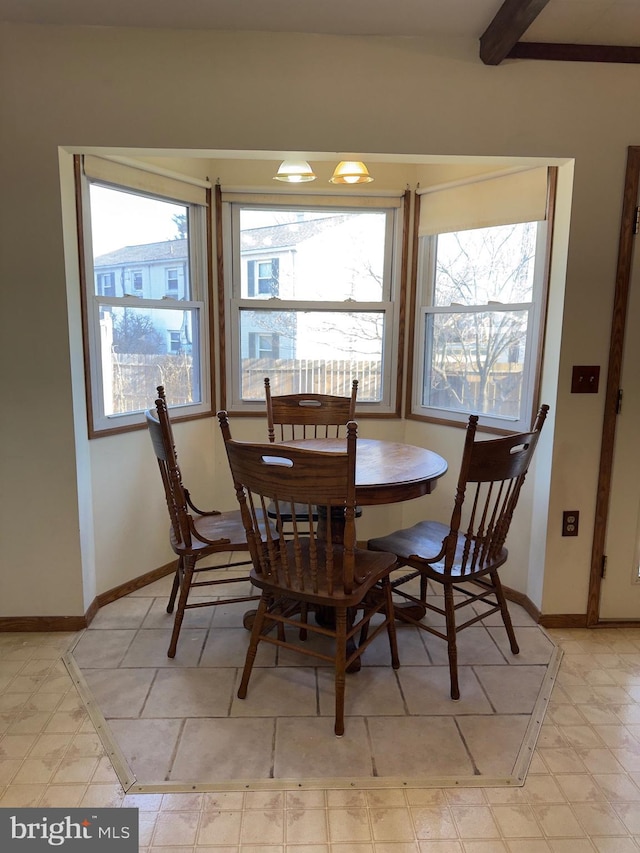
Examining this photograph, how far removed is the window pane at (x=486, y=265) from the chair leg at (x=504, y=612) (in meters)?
1.32

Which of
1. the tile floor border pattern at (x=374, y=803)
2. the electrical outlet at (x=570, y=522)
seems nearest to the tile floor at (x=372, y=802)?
the tile floor border pattern at (x=374, y=803)

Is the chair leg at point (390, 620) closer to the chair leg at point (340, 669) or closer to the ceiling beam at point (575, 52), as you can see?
the chair leg at point (340, 669)

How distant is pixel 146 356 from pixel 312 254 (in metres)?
1.08

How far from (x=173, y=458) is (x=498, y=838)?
5.10ft

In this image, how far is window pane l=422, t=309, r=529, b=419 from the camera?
2773mm

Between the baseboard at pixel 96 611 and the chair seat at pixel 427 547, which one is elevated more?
the chair seat at pixel 427 547

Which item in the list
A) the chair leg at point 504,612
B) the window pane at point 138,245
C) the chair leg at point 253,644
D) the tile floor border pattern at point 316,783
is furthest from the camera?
the window pane at point 138,245

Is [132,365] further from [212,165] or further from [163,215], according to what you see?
[212,165]

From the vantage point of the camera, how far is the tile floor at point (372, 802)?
1475 mm

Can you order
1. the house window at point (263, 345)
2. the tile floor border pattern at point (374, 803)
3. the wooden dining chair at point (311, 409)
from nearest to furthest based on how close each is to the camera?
the tile floor border pattern at point (374, 803) < the wooden dining chair at point (311, 409) < the house window at point (263, 345)

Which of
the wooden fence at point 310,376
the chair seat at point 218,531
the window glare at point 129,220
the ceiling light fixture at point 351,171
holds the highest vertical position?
the ceiling light fixture at point 351,171

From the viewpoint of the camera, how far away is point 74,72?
2.15 metres

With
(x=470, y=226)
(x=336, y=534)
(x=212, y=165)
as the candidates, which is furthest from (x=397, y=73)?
(x=336, y=534)

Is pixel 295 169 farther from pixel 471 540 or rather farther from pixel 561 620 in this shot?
pixel 561 620
